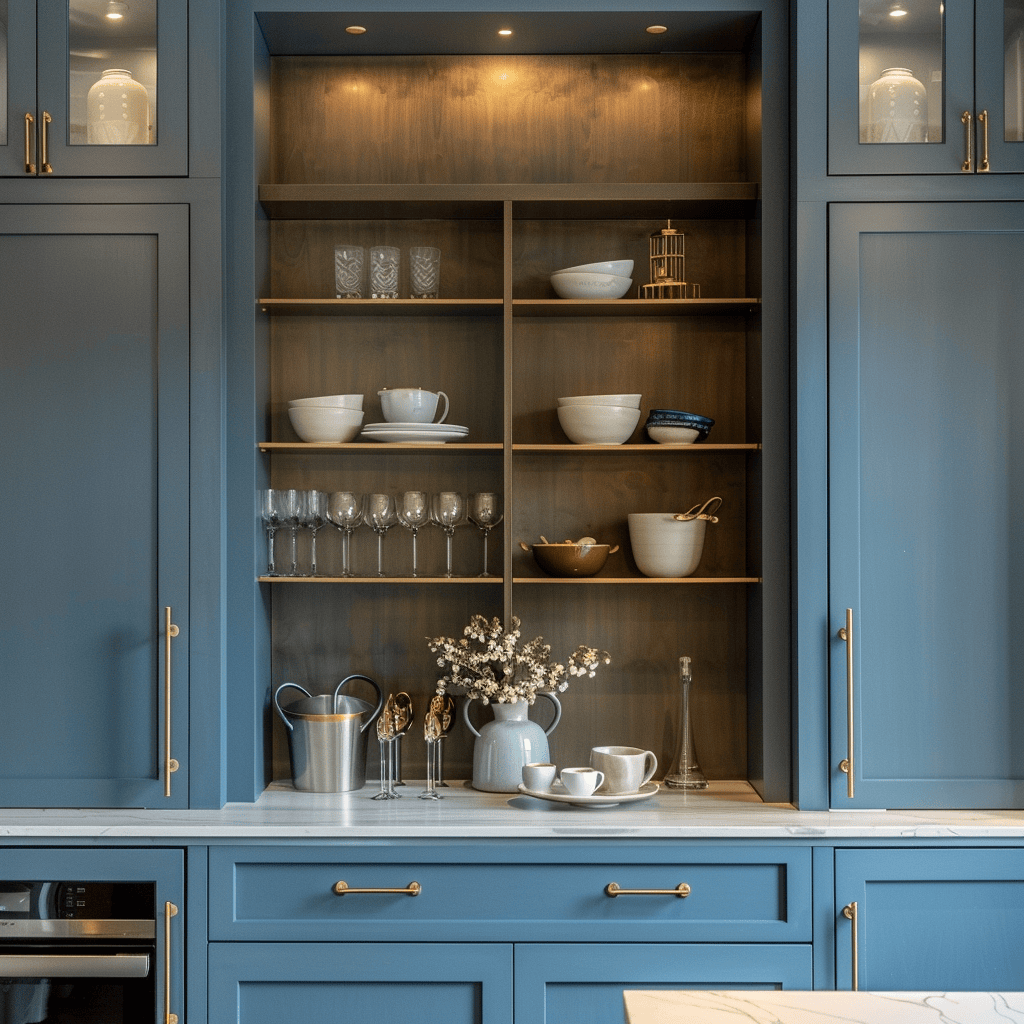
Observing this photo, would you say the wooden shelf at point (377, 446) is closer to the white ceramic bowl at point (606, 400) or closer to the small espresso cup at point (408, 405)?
the small espresso cup at point (408, 405)

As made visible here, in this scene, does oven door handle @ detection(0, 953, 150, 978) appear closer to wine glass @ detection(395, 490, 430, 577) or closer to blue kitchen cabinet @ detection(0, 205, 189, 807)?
blue kitchen cabinet @ detection(0, 205, 189, 807)

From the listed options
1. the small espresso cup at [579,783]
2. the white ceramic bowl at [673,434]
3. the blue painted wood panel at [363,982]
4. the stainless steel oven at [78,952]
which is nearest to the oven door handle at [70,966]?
the stainless steel oven at [78,952]

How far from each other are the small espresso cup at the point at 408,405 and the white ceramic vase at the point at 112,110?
0.80 meters

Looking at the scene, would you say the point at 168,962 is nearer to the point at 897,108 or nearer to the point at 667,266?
the point at 667,266

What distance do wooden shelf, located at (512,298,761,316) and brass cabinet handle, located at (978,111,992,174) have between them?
56cm

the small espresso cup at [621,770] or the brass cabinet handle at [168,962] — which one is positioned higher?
the small espresso cup at [621,770]

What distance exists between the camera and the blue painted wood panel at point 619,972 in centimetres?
209

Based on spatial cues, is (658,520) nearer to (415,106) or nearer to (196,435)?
(196,435)

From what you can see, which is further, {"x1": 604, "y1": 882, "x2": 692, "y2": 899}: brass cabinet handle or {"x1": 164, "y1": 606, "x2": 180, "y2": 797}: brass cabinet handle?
{"x1": 164, "y1": 606, "x2": 180, "y2": 797}: brass cabinet handle

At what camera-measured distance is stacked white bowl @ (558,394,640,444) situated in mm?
Result: 2486

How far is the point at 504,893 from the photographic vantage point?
6.93 feet

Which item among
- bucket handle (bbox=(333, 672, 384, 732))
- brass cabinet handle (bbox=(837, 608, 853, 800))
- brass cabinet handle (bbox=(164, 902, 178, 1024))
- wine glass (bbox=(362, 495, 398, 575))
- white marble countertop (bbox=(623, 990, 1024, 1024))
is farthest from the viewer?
wine glass (bbox=(362, 495, 398, 575))

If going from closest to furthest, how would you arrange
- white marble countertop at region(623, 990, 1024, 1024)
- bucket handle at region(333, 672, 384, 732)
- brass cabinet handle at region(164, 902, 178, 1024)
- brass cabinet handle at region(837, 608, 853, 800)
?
white marble countertop at region(623, 990, 1024, 1024)
brass cabinet handle at region(164, 902, 178, 1024)
brass cabinet handle at region(837, 608, 853, 800)
bucket handle at region(333, 672, 384, 732)

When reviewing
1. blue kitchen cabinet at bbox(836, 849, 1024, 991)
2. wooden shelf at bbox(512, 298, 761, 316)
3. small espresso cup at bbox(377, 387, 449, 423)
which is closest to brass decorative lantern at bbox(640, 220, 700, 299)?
wooden shelf at bbox(512, 298, 761, 316)
